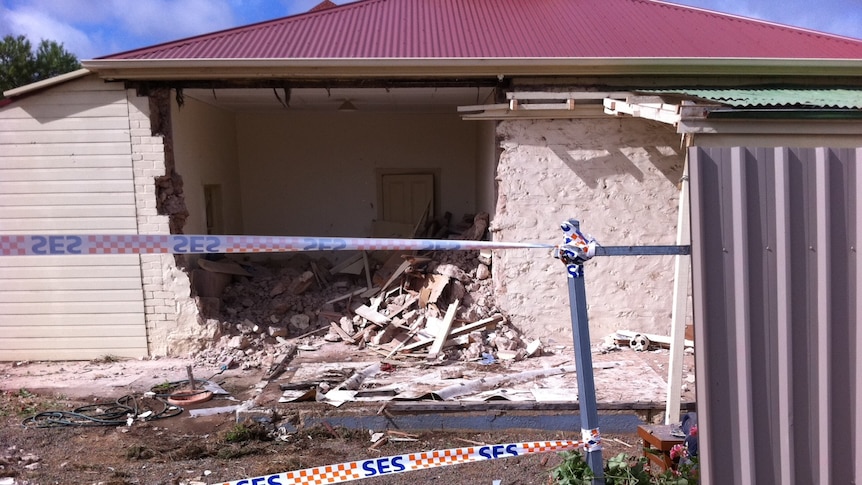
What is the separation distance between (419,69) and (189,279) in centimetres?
430

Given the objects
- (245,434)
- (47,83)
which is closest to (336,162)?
(47,83)

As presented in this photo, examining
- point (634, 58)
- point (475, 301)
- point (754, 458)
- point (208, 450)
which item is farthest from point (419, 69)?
point (754, 458)

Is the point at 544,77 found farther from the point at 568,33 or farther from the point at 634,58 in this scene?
A: the point at 568,33

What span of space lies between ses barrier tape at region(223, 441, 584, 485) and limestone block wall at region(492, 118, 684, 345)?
443 cm

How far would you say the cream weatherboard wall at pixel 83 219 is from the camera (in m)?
7.35

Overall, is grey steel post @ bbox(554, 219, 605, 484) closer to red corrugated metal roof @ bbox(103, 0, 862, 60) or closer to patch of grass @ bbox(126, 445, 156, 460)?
patch of grass @ bbox(126, 445, 156, 460)

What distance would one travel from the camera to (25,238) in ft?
8.96

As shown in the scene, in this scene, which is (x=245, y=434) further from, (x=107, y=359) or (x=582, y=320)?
(x=107, y=359)

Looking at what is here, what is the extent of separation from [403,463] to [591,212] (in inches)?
202

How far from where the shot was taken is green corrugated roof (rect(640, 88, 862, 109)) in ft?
20.6

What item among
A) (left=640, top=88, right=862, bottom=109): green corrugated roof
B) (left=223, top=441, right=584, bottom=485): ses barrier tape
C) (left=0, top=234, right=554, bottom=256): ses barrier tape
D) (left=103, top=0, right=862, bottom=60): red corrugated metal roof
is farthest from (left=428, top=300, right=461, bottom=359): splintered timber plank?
Answer: (left=0, top=234, right=554, bottom=256): ses barrier tape

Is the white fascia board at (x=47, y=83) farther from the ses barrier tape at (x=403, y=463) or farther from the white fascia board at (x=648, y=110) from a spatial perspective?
the white fascia board at (x=648, y=110)

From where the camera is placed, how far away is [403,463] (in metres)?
3.38

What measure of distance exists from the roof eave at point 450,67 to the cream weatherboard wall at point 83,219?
66cm
